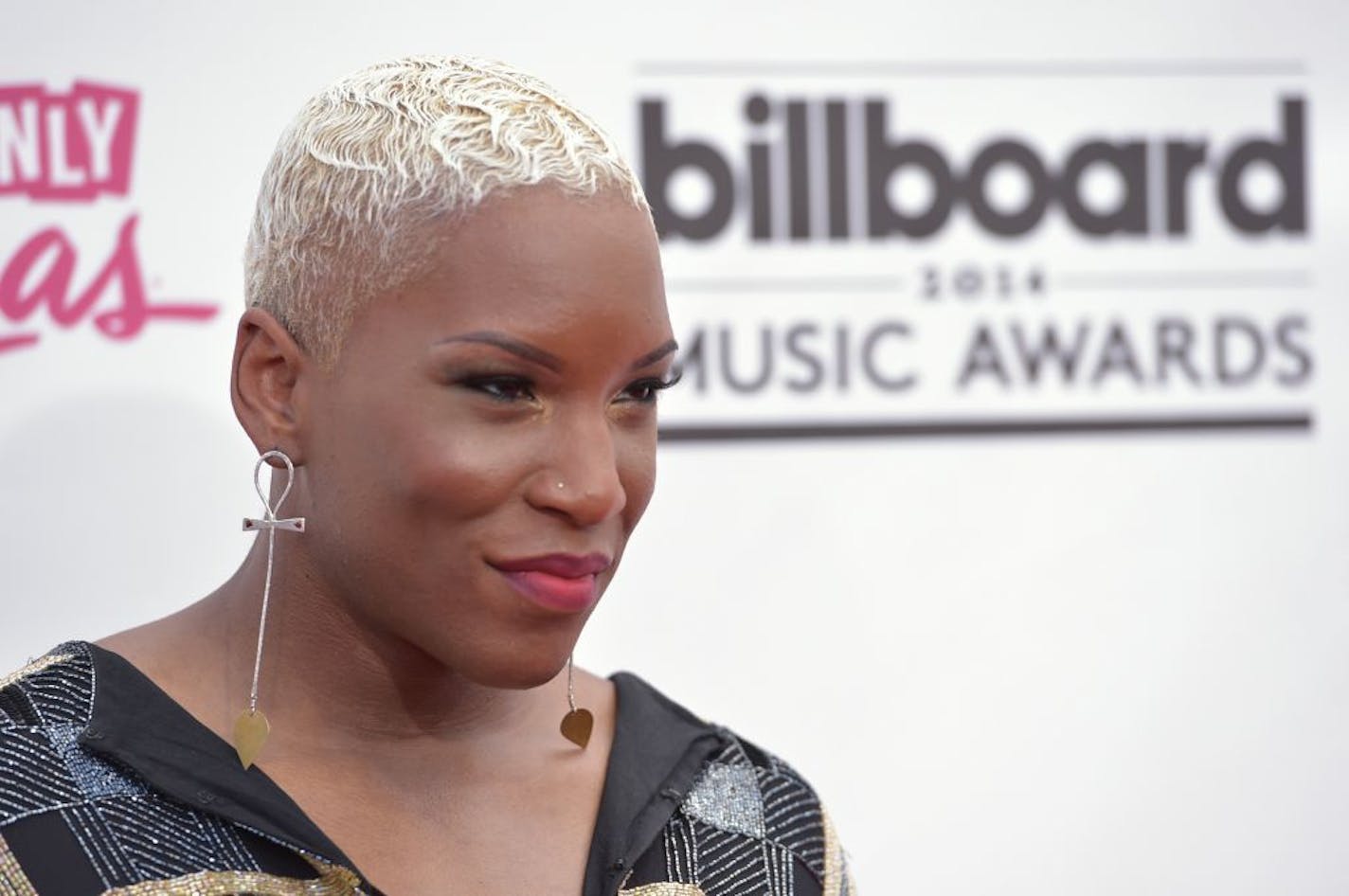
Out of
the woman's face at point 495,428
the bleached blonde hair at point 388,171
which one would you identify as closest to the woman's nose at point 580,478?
the woman's face at point 495,428

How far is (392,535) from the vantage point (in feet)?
3.82

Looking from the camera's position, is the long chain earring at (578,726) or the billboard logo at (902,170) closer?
the long chain earring at (578,726)

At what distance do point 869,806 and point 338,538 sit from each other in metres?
1.22

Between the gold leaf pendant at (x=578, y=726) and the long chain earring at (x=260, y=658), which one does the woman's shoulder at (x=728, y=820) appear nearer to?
the gold leaf pendant at (x=578, y=726)

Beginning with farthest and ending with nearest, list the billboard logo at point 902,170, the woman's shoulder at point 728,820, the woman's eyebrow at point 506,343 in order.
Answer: the billboard logo at point 902,170
the woman's shoulder at point 728,820
the woman's eyebrow at point 506,343

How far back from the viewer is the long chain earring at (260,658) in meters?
1.20

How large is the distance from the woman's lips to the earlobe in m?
0.20

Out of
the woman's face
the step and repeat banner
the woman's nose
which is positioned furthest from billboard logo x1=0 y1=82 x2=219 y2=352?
the woman's nose

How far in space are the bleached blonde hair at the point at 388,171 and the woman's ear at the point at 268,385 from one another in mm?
16

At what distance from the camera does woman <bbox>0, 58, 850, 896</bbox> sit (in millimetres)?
1143

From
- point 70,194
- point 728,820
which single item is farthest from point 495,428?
point 70,194

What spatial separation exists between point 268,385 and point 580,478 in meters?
0.27

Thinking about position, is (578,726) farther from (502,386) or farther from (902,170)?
(902,170)

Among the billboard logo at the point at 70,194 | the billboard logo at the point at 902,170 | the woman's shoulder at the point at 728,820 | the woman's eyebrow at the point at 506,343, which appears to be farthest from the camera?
the billboard logo at the point at 902,170
